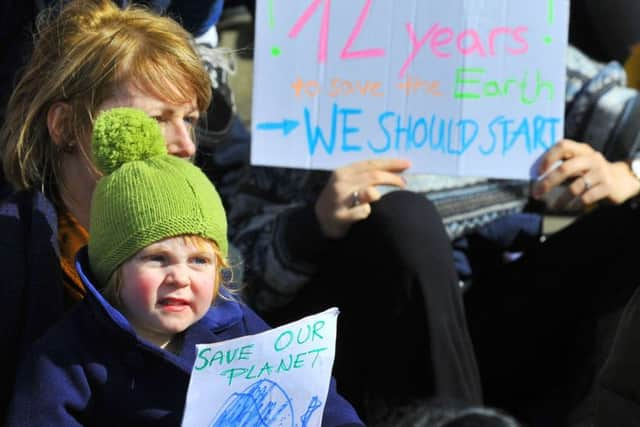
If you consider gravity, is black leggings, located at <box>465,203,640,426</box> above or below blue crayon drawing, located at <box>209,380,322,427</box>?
below

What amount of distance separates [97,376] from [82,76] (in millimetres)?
575

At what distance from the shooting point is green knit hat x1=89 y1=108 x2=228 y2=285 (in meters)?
1.69

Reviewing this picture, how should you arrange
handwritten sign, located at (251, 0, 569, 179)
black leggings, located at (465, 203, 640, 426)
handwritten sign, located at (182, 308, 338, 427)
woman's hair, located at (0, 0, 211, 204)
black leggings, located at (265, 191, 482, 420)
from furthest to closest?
black leggings, located at (465, 203, 640, 426) → handwritten sign, located at (251, 0, 569, 179) → black leggings, located at (265, 191, 482, 420) → woman's hair, located at (0, 0, 211, 204) → handwritten sign, located at (182, 308, 338, 427)

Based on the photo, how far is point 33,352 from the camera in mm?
1709

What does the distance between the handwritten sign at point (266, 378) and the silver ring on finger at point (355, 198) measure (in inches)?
30.0

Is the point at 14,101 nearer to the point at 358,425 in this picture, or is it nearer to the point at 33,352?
the point at 33,352

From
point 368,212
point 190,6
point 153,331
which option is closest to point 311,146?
point 368,212

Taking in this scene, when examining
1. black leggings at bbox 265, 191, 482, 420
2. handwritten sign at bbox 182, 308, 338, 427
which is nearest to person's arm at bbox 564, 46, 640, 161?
black leggings at bbox 265, 191, 482, 420

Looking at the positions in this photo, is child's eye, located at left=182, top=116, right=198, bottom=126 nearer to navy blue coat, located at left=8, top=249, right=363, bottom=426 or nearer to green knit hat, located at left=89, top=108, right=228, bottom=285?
green knit hat, located at left=89, top=108, right=228, bottom=285

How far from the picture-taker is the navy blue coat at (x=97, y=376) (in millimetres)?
1661

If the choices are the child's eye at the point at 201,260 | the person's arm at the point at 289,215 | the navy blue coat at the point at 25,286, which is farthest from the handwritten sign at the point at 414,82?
the child's eye at the point at 201,260

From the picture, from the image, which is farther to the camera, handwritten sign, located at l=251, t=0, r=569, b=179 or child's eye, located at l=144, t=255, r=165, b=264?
handwritten sign, located at l=251, t=0, r=569, b=179

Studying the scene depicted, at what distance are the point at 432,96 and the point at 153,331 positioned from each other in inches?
40.2

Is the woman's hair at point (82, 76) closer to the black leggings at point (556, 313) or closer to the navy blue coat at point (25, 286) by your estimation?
the navy blue coat at point (25, 286)
